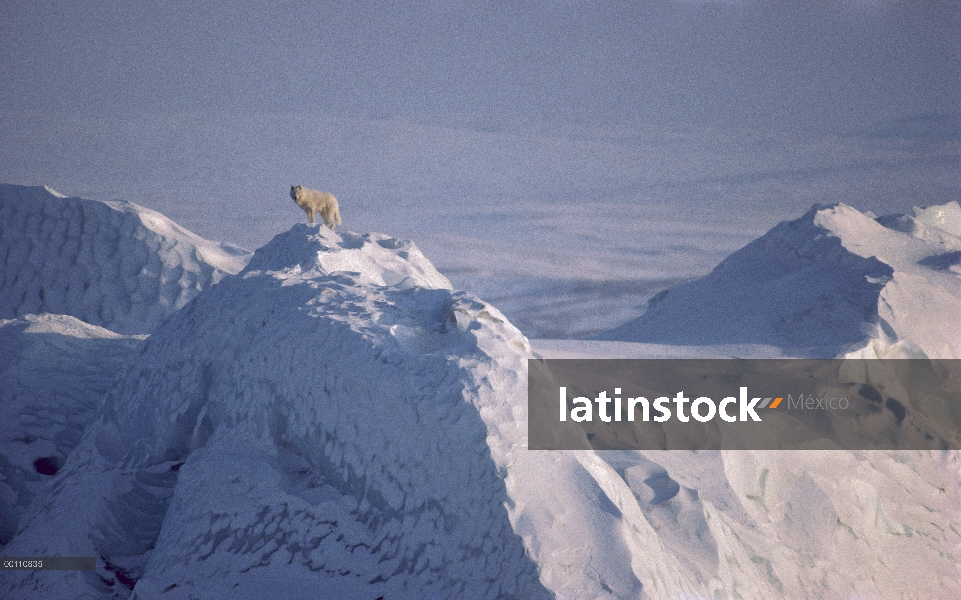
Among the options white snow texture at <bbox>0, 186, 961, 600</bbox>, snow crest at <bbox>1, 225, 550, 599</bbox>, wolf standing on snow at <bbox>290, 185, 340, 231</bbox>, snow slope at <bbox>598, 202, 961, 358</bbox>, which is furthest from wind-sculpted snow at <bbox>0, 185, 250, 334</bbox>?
snow slope at <bbox>598, 202, 961, 358</bbox>

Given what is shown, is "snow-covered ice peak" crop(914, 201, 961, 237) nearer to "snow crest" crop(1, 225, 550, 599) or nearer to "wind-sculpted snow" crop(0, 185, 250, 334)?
"snow crest" crop(1, 225, 550, 599)

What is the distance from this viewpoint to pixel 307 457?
3186 mm

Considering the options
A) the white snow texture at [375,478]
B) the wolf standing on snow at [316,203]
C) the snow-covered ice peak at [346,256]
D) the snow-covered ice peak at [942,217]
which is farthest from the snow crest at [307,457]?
the snow-covered ice peak at [942,217]

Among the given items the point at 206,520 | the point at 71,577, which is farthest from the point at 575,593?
the point at 71,577

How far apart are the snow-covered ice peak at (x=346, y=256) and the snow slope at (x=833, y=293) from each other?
2535mm

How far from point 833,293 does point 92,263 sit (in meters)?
6.34

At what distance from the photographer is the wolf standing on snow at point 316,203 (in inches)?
209

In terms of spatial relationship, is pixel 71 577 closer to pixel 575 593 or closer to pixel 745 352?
pixel 575 593

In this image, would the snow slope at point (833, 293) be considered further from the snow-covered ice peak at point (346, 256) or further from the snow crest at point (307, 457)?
the snow crest at point (307, 457)

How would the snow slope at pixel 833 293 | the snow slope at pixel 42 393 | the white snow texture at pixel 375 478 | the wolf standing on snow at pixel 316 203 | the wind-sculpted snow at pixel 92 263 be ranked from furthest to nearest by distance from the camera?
the wind-sculpted snow at pixel 92 263, the snow slope at pixel 833 293, the wolf standing on snow at pixel 316 203, the snow slope at pixel 42 393, the white snow texture at pixel 375 478

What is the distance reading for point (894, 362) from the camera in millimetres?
5527

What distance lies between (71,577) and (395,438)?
1.50 metres

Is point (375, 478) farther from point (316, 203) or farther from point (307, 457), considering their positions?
point (316, 203)

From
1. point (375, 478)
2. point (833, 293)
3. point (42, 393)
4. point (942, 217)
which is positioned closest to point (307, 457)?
point (375, 478)
